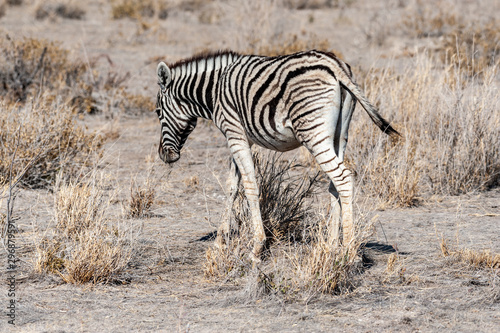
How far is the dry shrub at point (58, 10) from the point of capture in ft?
68.1

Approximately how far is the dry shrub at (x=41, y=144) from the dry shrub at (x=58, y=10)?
1352cm

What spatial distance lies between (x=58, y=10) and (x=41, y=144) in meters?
14.7

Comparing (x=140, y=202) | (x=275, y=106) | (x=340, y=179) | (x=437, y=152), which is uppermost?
(x=275, y=106)

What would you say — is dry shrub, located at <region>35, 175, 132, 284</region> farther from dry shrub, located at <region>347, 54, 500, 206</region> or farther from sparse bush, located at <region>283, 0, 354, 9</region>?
sparse bush, located at <region>283, 0, 354, 9</region>

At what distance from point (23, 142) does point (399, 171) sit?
4512 millimetres

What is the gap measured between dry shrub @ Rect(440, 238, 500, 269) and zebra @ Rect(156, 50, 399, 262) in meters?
1.03

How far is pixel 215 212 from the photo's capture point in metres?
7.22

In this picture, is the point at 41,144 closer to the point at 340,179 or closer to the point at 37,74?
the point at 37,74

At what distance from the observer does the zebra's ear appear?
5.84 m

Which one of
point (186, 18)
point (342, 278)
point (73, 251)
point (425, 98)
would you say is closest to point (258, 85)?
point (342, 278)

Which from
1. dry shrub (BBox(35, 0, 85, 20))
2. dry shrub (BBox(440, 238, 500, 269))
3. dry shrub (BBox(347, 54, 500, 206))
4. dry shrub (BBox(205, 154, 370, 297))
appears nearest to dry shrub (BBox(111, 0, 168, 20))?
dry shrub (BBox(35, 0, 85, 20))

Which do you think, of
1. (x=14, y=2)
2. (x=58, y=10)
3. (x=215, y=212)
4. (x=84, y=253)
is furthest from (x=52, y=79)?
(x=14, y=2)

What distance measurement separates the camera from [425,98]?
8797 millimetres

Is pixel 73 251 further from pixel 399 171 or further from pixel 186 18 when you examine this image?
pixel 186 18
